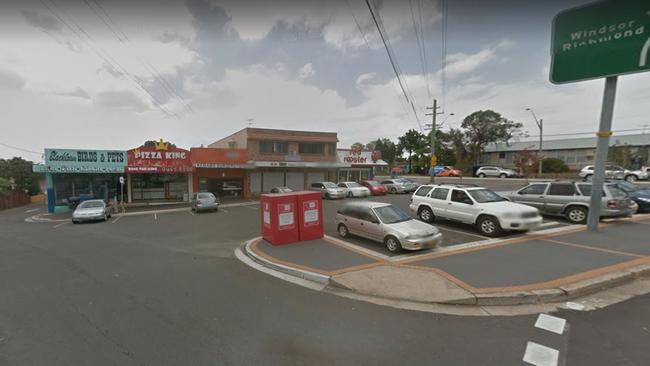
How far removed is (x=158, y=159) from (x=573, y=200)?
88.3 feet

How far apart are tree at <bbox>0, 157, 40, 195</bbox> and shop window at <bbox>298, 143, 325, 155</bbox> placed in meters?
35.1

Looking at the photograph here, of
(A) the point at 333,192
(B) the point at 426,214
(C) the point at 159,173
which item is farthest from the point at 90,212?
(B) the point at 426,214

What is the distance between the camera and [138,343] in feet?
10.7

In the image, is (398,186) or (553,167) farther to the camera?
(553,167)

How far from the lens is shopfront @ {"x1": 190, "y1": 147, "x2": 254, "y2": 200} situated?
2257 cm

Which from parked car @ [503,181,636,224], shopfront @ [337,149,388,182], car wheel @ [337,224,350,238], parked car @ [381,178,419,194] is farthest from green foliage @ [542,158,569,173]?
car wheel @ [337,224,350,238]

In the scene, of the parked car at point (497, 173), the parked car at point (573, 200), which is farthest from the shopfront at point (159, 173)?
the parked car at point (497, 173)

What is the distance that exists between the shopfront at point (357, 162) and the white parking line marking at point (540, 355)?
1024 inches

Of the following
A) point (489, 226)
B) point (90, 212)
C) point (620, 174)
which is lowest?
point (90, 212)

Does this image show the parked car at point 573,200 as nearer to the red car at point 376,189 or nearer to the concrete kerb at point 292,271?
the concrete kerb at point 292,271

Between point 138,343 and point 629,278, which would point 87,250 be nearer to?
point 138,343

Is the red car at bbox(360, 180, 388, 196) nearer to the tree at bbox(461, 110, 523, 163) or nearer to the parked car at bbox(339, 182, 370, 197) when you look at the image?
the parked car at bbox(339, 182, 370, 197)

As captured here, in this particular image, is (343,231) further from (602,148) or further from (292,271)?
(602,148)

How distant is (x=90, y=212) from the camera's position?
47.4 feet
